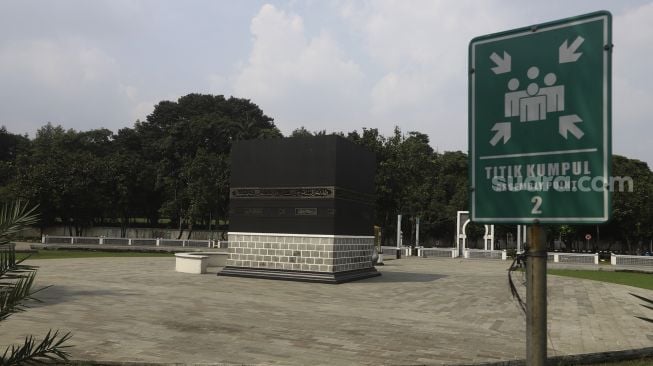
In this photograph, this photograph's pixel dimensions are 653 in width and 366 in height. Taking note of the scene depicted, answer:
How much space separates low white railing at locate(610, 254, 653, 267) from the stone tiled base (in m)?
23.4

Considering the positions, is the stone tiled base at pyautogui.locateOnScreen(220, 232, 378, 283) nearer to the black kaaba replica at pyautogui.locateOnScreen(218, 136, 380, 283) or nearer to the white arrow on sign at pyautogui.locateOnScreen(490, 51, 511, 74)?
the black kaaba replica at pyautogui.locateOnScreen(218, 136, 380, 283)

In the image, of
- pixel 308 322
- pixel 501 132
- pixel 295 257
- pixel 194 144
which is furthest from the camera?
pixel 194 144

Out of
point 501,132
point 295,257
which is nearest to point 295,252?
point 295,257

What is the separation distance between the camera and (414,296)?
14.6 meters

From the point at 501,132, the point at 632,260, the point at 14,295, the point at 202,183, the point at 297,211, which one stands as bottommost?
the point at 632,260

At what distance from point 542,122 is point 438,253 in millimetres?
40247

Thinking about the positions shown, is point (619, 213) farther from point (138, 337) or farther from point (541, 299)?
point (541, 299)

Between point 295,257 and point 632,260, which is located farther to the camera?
point 632,260

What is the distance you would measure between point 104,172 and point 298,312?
149 feet

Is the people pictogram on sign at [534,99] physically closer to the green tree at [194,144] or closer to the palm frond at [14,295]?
the palm frond at [14,295]

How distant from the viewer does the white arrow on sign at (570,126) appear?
1.72 metres

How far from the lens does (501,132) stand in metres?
1.89

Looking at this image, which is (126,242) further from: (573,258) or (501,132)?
(501,132)

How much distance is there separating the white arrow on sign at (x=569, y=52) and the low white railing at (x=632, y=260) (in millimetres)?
37587
